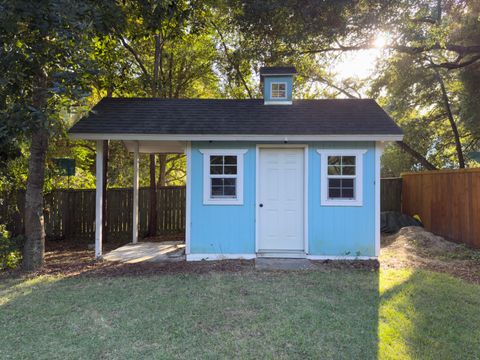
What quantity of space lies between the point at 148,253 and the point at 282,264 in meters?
2.96

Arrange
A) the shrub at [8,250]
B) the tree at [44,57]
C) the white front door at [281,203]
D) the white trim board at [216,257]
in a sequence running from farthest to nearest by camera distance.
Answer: the white front door at [281,203] < the white trim board at [216,257] < the shrub at [8,250] < the tree at [44,57]

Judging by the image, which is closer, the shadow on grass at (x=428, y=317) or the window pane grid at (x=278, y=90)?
the shadow on grass at (x=428, y=317)

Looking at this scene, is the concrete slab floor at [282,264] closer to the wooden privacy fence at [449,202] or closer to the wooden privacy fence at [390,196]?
the wooden privacy fence at [449,202]

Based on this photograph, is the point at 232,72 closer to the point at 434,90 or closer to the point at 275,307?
the point at 434,90

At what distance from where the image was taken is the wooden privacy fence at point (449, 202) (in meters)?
7.83

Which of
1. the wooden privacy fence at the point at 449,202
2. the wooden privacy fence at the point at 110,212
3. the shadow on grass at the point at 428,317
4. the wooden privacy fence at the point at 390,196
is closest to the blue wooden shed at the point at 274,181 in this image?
the shadow on grass at the point at 428,317

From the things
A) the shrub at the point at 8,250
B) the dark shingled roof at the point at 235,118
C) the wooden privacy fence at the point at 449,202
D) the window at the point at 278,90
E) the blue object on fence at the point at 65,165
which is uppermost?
the window at the point at 278,90

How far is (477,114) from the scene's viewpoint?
10383mm

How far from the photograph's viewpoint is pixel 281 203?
6754 millimetres

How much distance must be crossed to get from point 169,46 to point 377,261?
29.6 ft

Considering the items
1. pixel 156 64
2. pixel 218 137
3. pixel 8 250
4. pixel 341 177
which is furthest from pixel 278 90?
pixel 8 250

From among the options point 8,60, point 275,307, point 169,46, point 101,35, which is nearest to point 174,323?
point 275,307

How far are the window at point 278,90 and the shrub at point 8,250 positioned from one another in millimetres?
5855

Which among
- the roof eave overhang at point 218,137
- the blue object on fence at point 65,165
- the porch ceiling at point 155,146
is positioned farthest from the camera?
the blue object on fence at point 65,165
